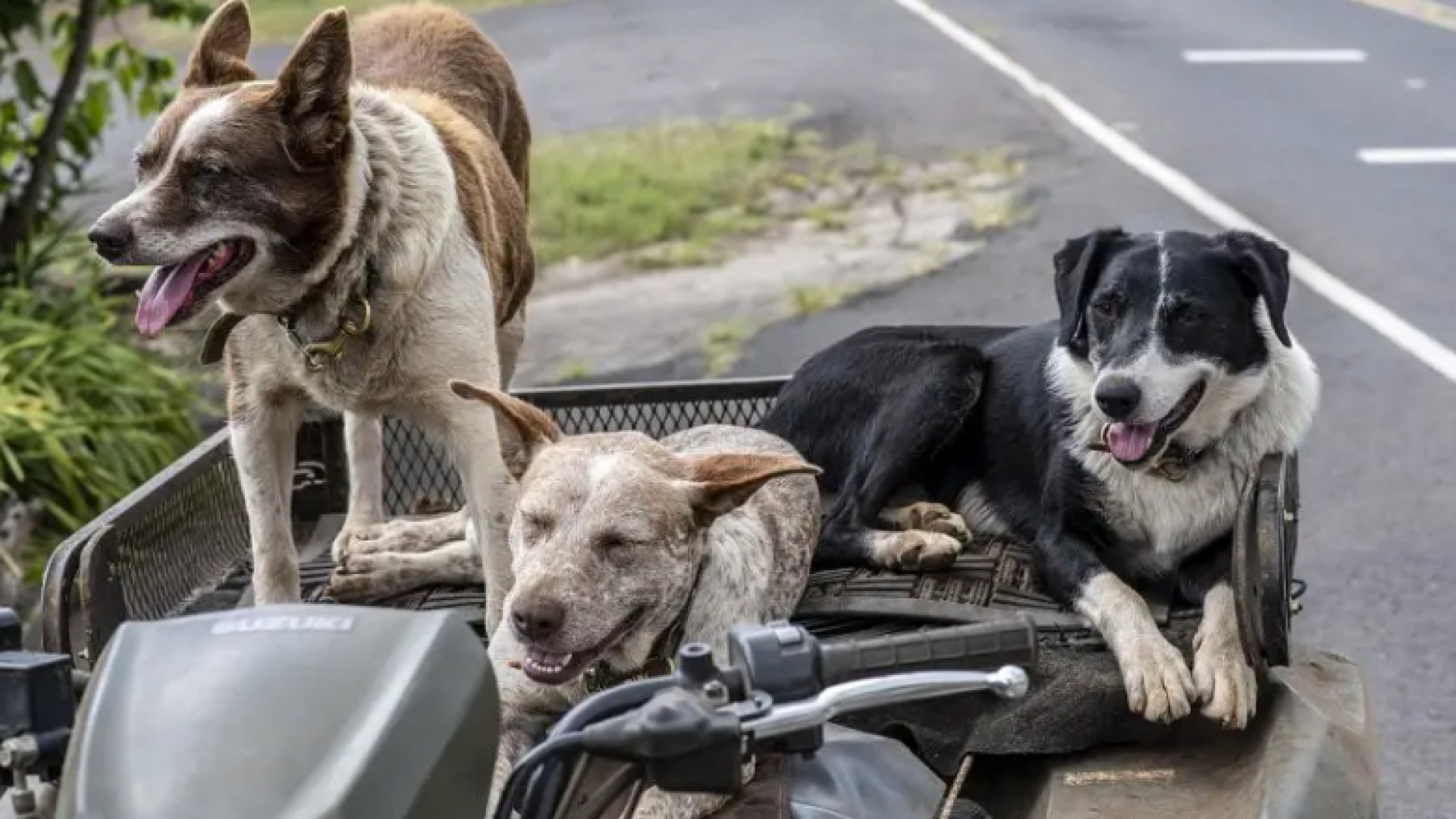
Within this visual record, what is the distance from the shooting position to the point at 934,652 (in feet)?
6.55

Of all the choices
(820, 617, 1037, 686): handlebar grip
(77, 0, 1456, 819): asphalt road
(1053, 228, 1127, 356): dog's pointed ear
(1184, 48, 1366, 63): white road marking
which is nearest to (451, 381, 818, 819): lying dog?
(820, 617, 1037, 686): handlebar grip

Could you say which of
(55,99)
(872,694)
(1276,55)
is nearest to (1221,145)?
(1276,55)

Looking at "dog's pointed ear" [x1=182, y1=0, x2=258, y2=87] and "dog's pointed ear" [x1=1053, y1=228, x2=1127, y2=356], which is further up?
"dog's pointed ear" [x1=182, y1=0, x2=258, y2=87]

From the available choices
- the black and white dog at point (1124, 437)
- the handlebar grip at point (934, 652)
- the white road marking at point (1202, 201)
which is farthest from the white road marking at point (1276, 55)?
the handlebar grip at point (934, 652)

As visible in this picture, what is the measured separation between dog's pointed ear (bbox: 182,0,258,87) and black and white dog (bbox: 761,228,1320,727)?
4.70 feet

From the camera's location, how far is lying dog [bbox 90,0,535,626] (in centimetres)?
343

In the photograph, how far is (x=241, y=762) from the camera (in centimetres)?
178

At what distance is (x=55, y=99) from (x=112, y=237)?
4810 millimetres

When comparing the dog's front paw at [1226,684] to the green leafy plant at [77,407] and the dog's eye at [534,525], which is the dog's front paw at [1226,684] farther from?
the green leafy plant at [77,407]

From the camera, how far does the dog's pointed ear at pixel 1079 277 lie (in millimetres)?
3797

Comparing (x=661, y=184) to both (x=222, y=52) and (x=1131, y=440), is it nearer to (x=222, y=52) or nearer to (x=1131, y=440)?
(x=222, y=52)

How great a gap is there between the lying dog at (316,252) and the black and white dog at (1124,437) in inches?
31.6

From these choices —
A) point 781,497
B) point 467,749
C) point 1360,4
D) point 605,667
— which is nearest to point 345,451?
point 781,497

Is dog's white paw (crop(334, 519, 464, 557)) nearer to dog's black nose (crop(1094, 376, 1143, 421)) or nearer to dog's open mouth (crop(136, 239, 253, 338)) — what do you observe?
dog's open mouth (crop(136, 239, 253, 338))
